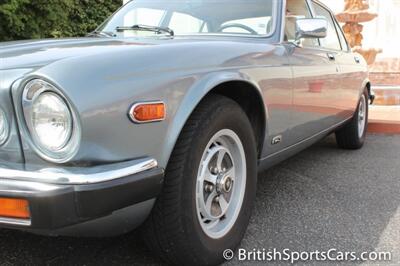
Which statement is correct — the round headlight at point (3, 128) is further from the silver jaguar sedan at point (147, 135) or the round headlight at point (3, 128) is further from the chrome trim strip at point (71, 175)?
the chrome trim strip at point (71, 175)

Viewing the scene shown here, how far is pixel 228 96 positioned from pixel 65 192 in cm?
116

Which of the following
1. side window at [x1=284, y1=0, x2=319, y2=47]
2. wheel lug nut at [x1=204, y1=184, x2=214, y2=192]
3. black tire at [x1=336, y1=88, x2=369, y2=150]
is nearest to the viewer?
wheel lug nut at [x1=204, y1=184, x2=214, y2=192]

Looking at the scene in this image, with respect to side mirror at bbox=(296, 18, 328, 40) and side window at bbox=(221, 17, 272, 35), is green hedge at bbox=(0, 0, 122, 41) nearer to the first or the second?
side window at bbox=(221, 17, 272, 35)

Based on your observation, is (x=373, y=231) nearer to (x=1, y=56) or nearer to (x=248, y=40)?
(x=248, y=40)

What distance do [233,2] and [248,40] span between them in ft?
1.49

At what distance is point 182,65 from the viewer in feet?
6.95

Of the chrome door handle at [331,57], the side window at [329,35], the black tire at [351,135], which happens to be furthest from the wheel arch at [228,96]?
the black tire at [351,135]

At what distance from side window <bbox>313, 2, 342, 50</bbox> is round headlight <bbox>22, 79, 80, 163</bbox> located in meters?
2.79

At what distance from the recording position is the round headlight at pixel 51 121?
5.77 ft

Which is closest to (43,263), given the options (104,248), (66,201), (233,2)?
(104,248)

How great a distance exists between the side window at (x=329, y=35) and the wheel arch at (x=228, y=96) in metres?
1.60

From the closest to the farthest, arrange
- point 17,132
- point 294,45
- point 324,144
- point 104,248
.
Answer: point 17,132 < point 104,248 < point 294,45 < point 324,144

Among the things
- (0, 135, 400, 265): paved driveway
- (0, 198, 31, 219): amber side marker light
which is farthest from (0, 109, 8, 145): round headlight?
(0, 135, 400, 265): paved driveway

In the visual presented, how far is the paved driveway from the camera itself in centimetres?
251
